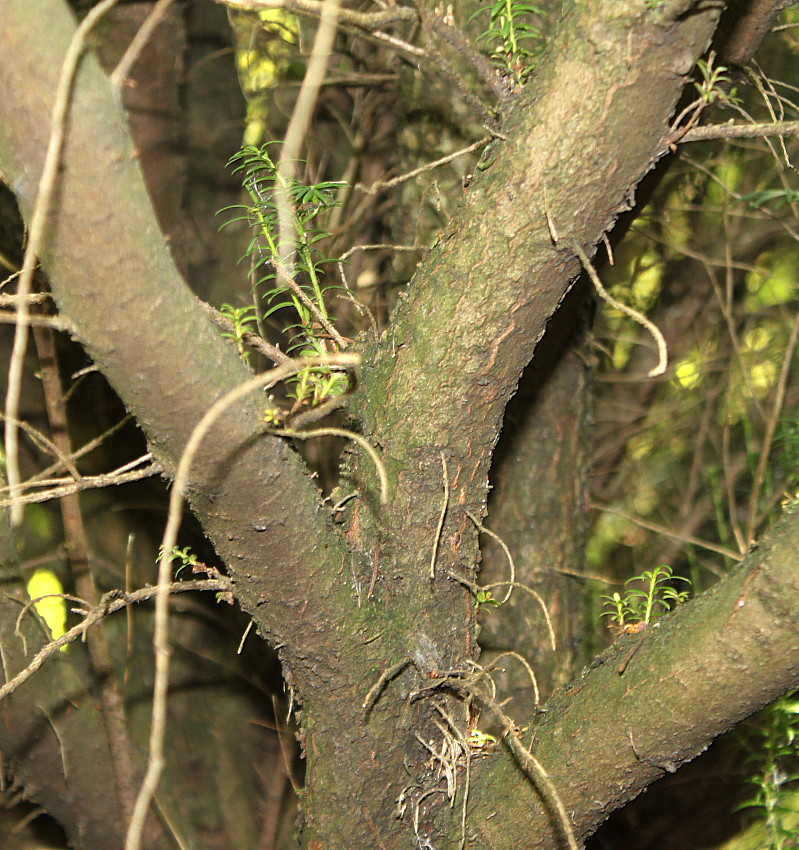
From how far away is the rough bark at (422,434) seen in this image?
55cm

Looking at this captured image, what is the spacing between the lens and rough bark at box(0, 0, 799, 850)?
555mm

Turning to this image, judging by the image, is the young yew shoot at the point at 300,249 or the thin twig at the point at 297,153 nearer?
the thin twig at the point at 297,153

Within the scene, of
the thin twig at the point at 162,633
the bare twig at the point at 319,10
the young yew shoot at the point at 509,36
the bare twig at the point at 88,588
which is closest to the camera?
the thin twig at the point at 162,633

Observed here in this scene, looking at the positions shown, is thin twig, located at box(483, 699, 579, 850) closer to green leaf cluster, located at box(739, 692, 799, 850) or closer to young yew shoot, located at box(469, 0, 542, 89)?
green leaf cluster, located at box(739, 692, 799, 850)

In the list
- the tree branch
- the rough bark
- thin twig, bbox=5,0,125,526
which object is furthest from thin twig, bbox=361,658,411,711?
the tree branch

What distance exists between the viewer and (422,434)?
0.77m

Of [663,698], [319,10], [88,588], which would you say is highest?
[319,10]

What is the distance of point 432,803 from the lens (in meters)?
0.84

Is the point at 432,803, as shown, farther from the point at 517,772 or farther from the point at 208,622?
the point at 208,622

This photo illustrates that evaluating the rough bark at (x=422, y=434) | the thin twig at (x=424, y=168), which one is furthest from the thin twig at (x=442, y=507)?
the thin twig at (x=424, y=168)

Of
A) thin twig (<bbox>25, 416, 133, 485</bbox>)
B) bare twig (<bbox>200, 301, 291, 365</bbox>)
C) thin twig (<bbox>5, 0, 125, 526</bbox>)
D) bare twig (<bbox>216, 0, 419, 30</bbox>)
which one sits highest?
bare twig (<bbox>216, 0, 419, 30</bbox>)

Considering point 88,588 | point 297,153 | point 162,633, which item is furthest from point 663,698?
point 88,588

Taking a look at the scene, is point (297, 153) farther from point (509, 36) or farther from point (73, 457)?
point (73, 457)

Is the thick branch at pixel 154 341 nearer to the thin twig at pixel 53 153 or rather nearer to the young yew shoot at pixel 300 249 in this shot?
the thin twig at pixel 53 153
